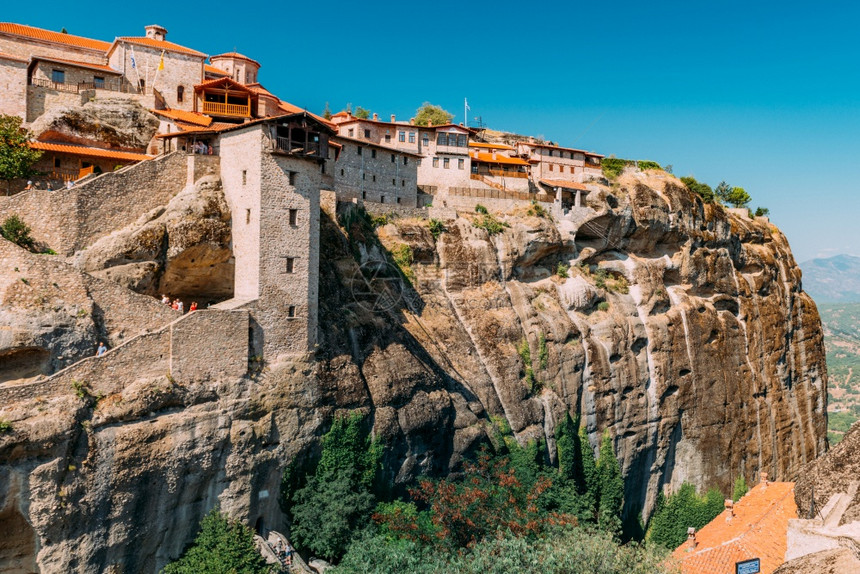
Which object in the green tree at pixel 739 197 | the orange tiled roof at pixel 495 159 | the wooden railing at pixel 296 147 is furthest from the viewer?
the green tree at pixel 739 197

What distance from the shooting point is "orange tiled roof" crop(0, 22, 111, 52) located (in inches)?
1581

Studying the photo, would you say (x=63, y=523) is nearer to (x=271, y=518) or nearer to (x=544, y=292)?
(x=271, y=518)

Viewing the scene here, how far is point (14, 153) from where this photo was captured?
30.2 meters

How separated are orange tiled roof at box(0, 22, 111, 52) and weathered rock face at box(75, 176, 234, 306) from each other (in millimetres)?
16123

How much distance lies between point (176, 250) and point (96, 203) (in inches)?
139

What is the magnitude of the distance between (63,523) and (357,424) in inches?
490

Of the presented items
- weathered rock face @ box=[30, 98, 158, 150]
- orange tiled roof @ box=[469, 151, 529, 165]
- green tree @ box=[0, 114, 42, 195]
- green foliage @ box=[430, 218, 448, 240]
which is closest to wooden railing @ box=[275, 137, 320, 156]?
weathered rock face @ box=[30, 98, 158, 150]

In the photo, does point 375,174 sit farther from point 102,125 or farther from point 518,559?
point 518,559

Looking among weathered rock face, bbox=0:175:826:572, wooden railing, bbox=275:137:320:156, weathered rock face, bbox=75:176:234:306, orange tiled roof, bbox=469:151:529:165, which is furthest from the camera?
orange tiled roof, bbox=469:151:529:165

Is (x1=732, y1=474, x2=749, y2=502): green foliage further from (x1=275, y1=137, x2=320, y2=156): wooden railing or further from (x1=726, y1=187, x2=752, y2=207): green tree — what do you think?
(x1=275, y1=137, x2=320, y2=156): wooden railing

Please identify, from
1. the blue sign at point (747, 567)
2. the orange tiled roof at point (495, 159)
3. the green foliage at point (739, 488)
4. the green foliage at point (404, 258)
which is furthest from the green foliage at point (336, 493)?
the green foliage at point (739, 488)

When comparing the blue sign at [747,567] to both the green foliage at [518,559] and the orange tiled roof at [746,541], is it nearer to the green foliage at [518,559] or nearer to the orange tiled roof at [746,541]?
the green foliage at [518,559]

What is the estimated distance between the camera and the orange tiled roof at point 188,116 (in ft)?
121

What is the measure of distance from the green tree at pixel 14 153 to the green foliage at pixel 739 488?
5086 cm
